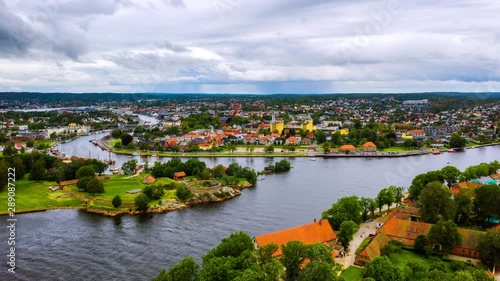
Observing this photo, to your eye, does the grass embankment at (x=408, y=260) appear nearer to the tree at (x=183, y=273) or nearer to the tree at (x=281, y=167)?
the tree at (x=183, y=273)

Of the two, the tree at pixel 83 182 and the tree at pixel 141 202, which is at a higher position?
the tree at pixel 83 182

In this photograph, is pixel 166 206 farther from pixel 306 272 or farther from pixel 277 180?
pixel 306 272

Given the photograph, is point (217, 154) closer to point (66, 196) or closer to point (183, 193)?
point (183, 193)

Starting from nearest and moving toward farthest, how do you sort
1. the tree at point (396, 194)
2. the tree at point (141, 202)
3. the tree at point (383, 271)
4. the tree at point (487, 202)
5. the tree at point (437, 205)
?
1. the tree at point (383, 271)
2. the tree at point (437, 205)
3. the tree at point (487, 202)
4. the tree at point (396, 194)
5. the tree at point (141, 202)

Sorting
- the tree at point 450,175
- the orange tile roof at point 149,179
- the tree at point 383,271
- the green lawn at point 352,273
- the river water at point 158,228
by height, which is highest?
the tree at point 450,175

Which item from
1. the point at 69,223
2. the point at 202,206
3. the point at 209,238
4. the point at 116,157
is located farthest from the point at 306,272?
the point at 116,157

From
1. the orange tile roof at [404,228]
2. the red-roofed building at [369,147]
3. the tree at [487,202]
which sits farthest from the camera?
the red-roofed building at [369,147]

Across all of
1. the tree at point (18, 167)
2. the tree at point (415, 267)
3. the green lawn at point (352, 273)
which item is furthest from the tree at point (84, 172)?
the tree at point (415, 267)

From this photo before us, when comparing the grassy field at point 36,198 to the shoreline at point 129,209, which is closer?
the shoreline at point 129,209
